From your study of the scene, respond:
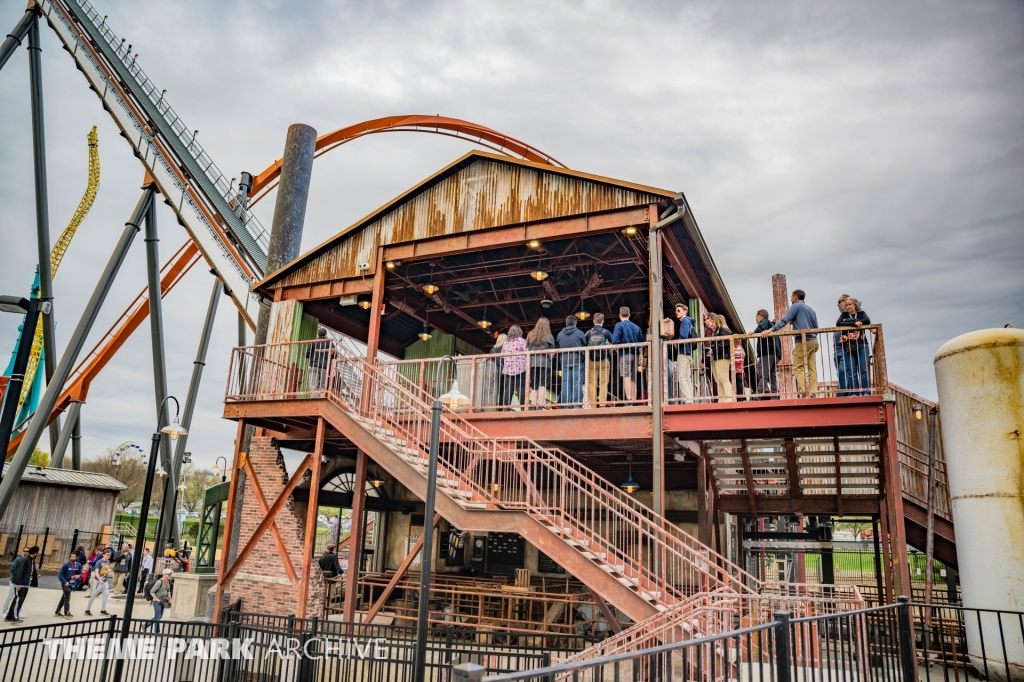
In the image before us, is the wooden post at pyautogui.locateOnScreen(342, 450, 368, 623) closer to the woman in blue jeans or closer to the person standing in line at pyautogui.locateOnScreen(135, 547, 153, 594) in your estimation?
the woman in blue jeans

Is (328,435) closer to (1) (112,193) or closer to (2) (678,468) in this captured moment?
(2) (678,468)

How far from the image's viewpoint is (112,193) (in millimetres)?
96312

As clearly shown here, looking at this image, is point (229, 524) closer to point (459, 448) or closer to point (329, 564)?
point (329, 564)

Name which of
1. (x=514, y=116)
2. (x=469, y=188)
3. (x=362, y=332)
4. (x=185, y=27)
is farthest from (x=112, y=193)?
(x=469, y=188)

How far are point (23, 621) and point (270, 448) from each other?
6.62 meters

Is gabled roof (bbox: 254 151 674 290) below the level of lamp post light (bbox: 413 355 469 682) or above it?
above

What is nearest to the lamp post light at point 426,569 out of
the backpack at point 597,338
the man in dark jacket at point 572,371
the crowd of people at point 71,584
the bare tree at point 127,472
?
the man in dark jacket at point 572,371

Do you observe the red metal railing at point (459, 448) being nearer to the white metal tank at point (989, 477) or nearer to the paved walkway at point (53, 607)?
the white metal tank at point (989, 477)

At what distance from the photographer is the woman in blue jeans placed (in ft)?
36.0

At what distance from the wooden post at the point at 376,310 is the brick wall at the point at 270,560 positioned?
4.57 meters

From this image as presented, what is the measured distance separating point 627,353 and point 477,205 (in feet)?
15.5

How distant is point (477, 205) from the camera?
A: 14797 mm

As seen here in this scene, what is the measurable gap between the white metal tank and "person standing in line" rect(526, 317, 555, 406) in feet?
22.8

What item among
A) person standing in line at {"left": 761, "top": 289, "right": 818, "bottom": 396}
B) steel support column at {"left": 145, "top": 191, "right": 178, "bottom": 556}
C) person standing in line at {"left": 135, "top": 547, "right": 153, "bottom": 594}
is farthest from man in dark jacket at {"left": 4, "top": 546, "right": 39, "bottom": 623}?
person standing in line at {"left": 761, "top": 289, "right": 818, "bottom": 396}
